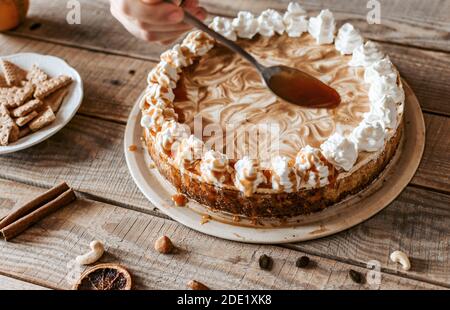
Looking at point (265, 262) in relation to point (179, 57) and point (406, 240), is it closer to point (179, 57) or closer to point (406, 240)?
point (406, 240)

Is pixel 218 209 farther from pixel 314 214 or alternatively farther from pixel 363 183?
pixel 363 183

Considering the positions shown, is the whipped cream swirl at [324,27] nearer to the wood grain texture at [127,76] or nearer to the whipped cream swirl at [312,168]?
the wood grain texture at [127,76]

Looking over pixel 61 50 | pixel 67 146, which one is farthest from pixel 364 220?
pixel 61 50

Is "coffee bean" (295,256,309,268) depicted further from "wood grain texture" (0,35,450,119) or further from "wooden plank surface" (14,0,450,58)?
"wooden plank surface" (14,0,450,58)

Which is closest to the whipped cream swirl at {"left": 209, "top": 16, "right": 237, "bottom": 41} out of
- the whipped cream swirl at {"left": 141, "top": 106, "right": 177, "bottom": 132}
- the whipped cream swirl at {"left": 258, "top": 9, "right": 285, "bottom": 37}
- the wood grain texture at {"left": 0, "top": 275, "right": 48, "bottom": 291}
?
the whipped cream swirl at {"left": 258, "top": 9, "right": 285, "bottom": 37}

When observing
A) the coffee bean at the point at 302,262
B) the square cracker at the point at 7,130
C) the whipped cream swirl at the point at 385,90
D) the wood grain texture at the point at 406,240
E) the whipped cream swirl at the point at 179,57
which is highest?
the whipped cream swirl at the point at 385,90

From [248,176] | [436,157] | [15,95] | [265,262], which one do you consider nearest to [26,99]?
[15,95]

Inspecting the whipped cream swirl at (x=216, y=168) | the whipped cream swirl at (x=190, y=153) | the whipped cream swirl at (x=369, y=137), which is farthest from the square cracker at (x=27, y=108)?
the whipped cream swirl at (x=369, y=137)

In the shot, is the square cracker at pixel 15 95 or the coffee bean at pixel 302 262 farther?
the square cracker at pixel 15 95
